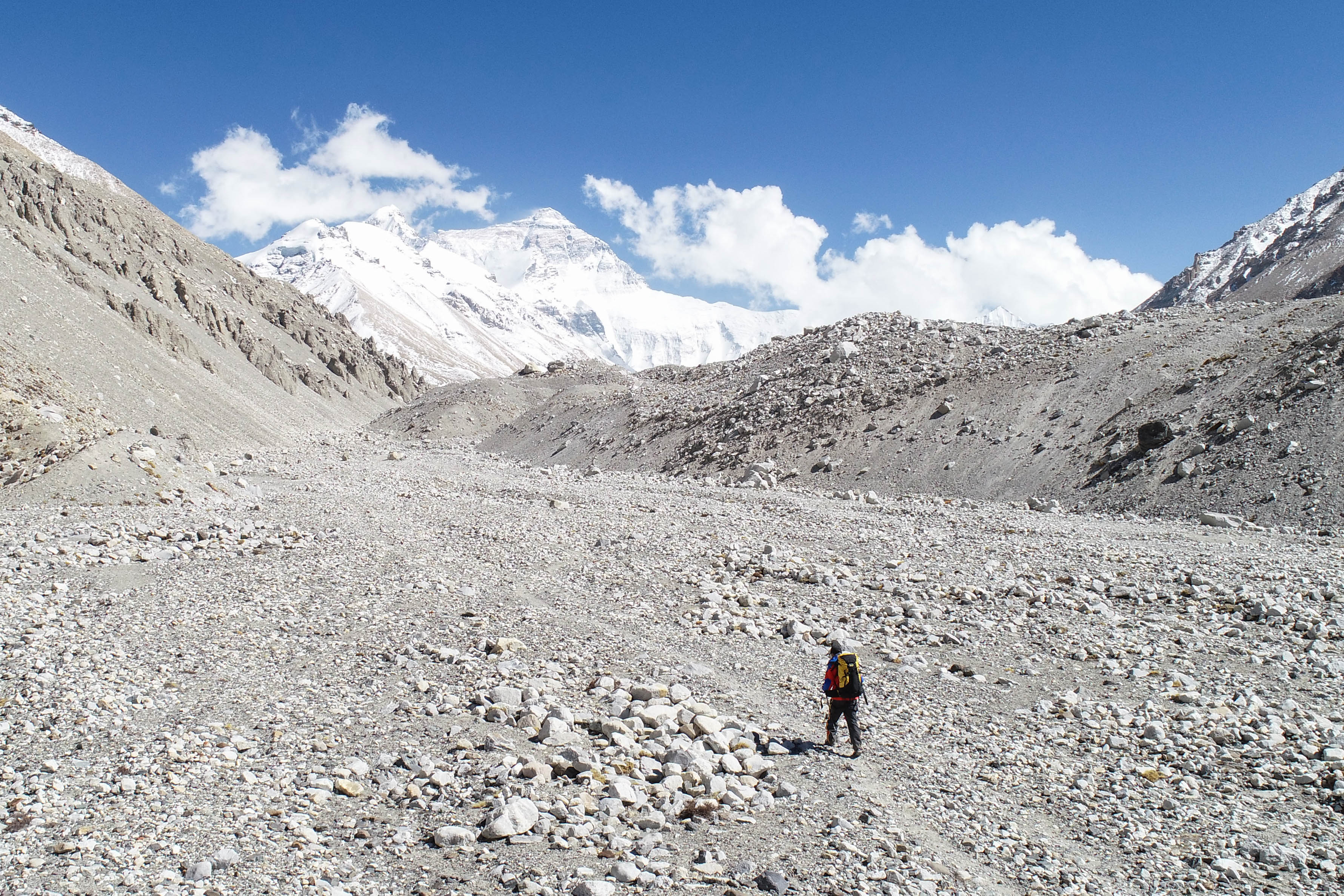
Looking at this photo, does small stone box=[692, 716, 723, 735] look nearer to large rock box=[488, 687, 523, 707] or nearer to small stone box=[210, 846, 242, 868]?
large rock box=[488, 687, 523, 707]

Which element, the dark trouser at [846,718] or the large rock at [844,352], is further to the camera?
the large rock at [844,352]

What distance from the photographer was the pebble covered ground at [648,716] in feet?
23.2

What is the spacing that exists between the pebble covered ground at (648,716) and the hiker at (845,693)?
346 millimetres

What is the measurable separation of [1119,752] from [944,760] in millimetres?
2350

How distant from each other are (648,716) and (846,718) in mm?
2557

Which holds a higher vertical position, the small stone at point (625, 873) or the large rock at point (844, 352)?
the large rock at point (844, 352)

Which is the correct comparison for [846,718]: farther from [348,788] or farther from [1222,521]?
[1222,521]

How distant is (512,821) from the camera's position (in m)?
7.27

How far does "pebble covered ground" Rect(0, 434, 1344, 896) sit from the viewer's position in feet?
23.2

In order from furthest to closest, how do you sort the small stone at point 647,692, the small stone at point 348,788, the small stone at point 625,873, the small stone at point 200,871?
1. the small stone at point 647,692
2. the small stone at point 348,788
3. the small stone at point 625,873
4. the small stone at point 200,871

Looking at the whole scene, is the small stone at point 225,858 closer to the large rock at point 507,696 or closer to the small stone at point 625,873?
the small stone at point 625,873

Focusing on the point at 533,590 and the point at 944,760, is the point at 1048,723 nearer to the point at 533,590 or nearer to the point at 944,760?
the point at 944,760

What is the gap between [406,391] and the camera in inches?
4626

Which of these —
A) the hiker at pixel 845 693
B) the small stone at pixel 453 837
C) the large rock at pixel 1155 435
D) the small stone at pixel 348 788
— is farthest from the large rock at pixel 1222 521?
the small stone at pixel 348 788
